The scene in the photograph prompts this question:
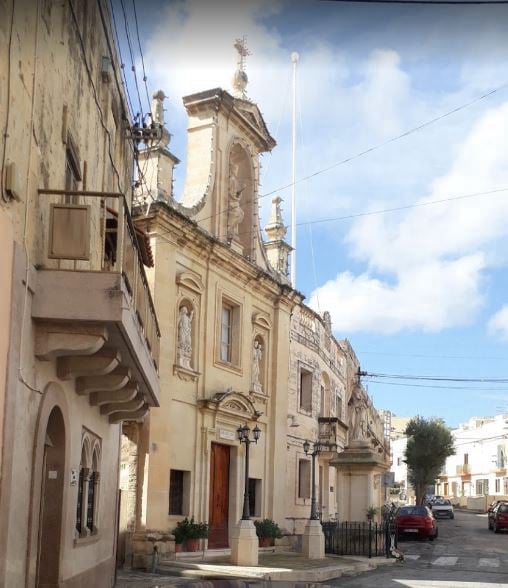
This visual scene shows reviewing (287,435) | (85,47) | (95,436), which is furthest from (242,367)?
(85,47)

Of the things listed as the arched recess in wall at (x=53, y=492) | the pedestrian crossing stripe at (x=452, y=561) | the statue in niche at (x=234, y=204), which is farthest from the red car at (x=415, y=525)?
the arched recess in wall at (x=53, y=492)

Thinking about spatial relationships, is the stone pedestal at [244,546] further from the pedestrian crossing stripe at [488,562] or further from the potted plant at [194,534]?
the pedestrian crossing stripe at [488,562]

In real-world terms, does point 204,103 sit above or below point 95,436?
above

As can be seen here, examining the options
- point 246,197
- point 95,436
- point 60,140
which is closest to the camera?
point 60,140

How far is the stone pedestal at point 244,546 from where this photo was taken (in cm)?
1873

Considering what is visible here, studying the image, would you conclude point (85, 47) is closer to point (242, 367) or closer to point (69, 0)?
point (69, 0)

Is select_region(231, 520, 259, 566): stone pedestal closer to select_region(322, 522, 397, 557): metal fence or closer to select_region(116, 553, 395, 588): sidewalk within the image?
select_region(116, 553, 395, 588): sidewalk

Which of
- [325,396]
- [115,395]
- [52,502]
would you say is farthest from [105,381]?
[325,396]

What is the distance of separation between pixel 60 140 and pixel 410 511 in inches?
1059

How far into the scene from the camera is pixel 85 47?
10.8m

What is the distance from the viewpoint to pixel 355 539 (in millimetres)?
23203

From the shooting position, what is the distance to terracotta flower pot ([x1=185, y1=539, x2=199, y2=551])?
20.3 metres

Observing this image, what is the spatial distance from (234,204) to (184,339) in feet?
16.9

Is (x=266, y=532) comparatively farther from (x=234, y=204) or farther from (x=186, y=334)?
(x=234, y=204)
